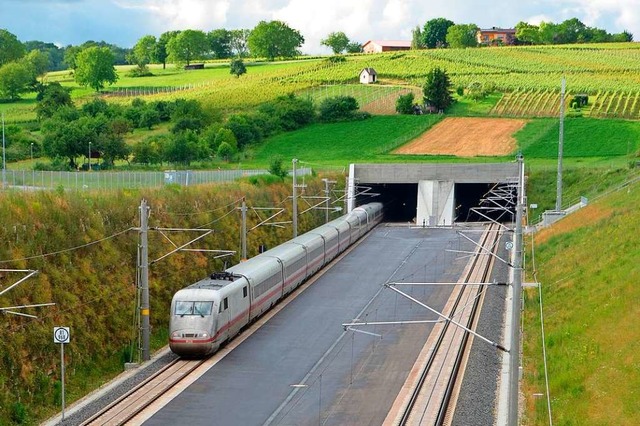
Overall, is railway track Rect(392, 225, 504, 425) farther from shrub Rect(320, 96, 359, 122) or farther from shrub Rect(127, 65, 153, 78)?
shrub Rect(127, 65, 153, 78)

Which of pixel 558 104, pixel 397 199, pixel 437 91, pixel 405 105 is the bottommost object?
pixel 397 199

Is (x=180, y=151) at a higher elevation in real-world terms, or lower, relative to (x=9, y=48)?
lower

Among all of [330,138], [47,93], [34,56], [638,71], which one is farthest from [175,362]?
[34,56]

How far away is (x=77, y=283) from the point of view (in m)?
37.1

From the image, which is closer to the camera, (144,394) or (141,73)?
(144,394)

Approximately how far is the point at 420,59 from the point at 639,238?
453ft

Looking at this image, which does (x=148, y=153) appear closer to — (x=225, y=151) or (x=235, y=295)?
(x=225, y=151)

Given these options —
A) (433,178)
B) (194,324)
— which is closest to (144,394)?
(194,324)

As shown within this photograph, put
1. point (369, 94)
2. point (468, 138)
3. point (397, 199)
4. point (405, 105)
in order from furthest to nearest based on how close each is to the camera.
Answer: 1. point (369, 94)
2. point (405, 105)
3. point (468, 138)
4. point (397, 199)

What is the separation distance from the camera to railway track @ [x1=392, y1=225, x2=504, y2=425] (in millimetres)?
29609

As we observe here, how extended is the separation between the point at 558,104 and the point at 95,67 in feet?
263

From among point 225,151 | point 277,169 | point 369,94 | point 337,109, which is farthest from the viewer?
point 369,94

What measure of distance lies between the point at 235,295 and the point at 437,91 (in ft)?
317

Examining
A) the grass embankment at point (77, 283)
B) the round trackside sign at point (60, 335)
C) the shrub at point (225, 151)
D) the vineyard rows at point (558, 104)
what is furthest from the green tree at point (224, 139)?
the round trackside sign at point (60, 335)
